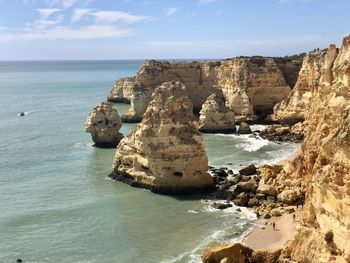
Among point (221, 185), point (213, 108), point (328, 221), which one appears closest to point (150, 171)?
point (221, 185)

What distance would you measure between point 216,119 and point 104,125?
48.3 ft

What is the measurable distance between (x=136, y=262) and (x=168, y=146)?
1203cm

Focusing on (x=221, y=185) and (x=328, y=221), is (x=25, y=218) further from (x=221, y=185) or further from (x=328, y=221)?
(x=328, y=221)

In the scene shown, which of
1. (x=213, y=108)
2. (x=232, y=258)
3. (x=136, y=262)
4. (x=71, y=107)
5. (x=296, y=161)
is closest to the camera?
(x=232, y=258)

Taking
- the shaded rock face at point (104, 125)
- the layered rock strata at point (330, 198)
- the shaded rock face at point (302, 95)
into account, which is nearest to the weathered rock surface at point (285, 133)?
the shaded rock face at point (302, 95)

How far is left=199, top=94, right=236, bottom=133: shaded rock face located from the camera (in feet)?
196

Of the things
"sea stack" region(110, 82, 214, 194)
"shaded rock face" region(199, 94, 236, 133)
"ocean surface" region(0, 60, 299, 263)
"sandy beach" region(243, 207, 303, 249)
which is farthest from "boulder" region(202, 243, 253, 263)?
"shaded rock face" region(199, 94, 236, 133)

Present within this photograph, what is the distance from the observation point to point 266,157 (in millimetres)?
45781

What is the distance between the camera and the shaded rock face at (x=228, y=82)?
66250mm

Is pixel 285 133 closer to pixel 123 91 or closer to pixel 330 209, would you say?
pixel 330 209

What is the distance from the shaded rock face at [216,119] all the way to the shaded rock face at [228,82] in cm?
510

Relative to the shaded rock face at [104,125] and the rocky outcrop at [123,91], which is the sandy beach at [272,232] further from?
the rocky outcrop at [123,91]

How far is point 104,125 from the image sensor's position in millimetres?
51281

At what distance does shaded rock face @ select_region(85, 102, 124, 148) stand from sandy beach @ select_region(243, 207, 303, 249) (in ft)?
84.1
